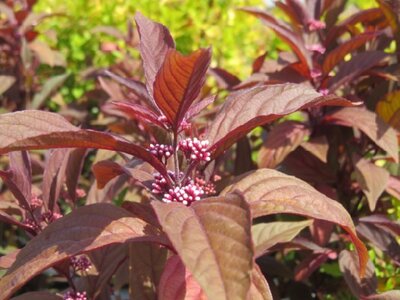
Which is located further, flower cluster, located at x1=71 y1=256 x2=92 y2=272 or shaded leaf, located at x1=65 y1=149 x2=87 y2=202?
shaded leaf, located at x1=65 y1=149 x2=87 y2=202

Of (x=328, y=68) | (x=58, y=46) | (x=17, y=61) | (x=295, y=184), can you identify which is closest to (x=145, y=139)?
(x=328, y=68)

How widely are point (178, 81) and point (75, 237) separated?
0.30 meters

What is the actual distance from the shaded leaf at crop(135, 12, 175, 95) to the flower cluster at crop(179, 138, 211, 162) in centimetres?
13

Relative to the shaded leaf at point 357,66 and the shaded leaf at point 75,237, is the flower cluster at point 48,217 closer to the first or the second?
the shaded leaf at point 75,237

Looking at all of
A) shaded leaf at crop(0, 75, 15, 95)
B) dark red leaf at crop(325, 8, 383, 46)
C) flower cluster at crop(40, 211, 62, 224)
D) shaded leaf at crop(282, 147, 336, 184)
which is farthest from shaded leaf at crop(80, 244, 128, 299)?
shaded leaf at crop(0, 75, 15, 95)

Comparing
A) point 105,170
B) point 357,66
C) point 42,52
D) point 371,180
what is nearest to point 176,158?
point 105,170

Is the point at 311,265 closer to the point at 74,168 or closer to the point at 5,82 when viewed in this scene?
the point at 74,168

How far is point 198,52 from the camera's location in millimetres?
905

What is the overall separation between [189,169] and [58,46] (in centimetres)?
261

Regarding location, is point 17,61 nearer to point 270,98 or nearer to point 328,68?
point 328,68

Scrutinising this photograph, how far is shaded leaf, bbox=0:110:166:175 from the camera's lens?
919 mm

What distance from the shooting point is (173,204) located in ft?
3.15

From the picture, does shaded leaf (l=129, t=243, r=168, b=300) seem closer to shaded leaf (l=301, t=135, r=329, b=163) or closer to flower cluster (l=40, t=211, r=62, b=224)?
flower cluster (l=40, t=211, r=62, b=224)

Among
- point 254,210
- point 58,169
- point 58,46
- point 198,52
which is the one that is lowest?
point 58,46
